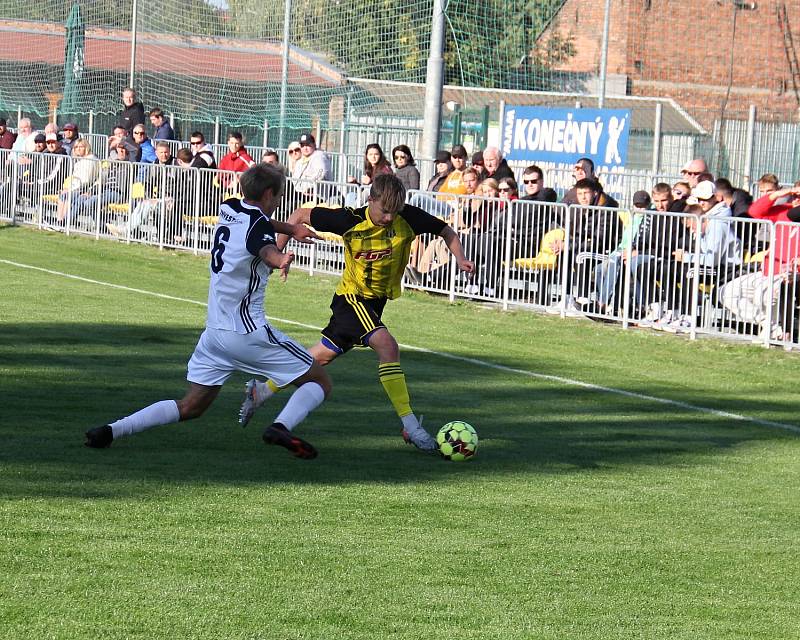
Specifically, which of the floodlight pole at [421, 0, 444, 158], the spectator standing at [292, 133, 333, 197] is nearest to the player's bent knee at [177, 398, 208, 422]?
the spectator standing at [292, 133, 333, 197]

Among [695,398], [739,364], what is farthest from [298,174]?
[695,398]

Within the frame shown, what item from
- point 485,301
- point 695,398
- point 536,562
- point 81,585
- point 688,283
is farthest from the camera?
point 485,301

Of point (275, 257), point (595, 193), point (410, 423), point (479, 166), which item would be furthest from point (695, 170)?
point (275, 257)

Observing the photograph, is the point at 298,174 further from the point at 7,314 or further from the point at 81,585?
the point at 81,585

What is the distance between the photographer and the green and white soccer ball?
29.2 ft

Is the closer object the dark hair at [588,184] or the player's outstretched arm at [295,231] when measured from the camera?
the player's outstretched arm at [295,231]

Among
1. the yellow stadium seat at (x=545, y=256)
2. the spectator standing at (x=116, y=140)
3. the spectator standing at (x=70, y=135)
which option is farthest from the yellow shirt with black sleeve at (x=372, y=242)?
the spectator standing at (x=70, y=135)

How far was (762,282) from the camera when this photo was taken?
48.2ft

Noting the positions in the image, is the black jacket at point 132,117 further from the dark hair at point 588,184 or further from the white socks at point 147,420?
the white socks at point 147,420

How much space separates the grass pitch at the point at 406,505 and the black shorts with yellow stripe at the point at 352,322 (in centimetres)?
62

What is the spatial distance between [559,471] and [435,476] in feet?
2.72

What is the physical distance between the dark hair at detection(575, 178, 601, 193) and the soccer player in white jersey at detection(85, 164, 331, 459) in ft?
27.4

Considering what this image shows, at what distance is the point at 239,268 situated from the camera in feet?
27.0

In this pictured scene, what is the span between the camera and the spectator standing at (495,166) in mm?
18375
